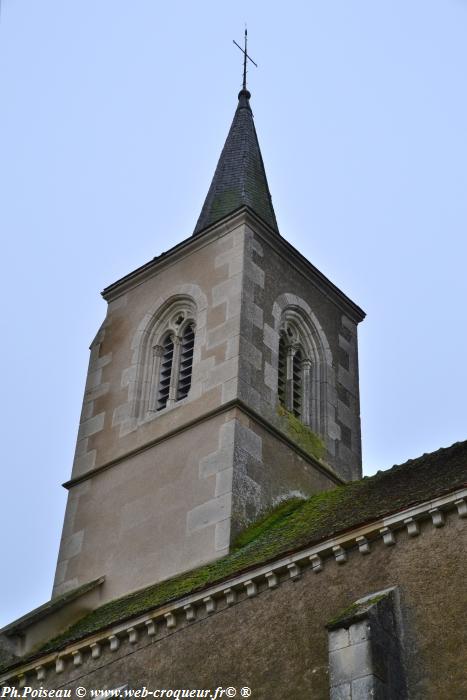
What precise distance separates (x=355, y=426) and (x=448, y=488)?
10353 millimetres

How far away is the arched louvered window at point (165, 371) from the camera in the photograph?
2444cm

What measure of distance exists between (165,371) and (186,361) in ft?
2.06

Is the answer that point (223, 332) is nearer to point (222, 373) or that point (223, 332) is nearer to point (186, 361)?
point (222, 373)

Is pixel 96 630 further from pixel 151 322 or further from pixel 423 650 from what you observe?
pixel 151 322

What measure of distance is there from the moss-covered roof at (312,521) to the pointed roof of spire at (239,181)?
753 cm

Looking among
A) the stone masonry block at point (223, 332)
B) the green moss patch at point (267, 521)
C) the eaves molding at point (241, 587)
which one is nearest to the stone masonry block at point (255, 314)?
the stone masonry block at point (223, 332)

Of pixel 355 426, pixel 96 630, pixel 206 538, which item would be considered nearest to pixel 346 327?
pixel 355 426

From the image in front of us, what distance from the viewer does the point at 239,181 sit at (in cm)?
2802

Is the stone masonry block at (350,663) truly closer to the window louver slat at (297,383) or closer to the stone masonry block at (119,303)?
the window louver slat at (297,383)

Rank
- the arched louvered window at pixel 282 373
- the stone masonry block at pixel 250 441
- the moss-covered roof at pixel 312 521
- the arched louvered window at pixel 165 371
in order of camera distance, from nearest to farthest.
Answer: the moss-covered roof at pixel 312 521, the stone masonry block at pixel 250 441, the arched louvered window at pixel 282 373, the arched louvered window at pixel 165 371

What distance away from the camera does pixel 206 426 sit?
22.5 m

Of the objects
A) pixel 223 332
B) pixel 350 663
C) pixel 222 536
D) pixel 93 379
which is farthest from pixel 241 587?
pixel 93 379

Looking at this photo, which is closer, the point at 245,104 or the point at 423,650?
the point at 423,650

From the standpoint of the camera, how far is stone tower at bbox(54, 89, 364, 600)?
71.2 feet
